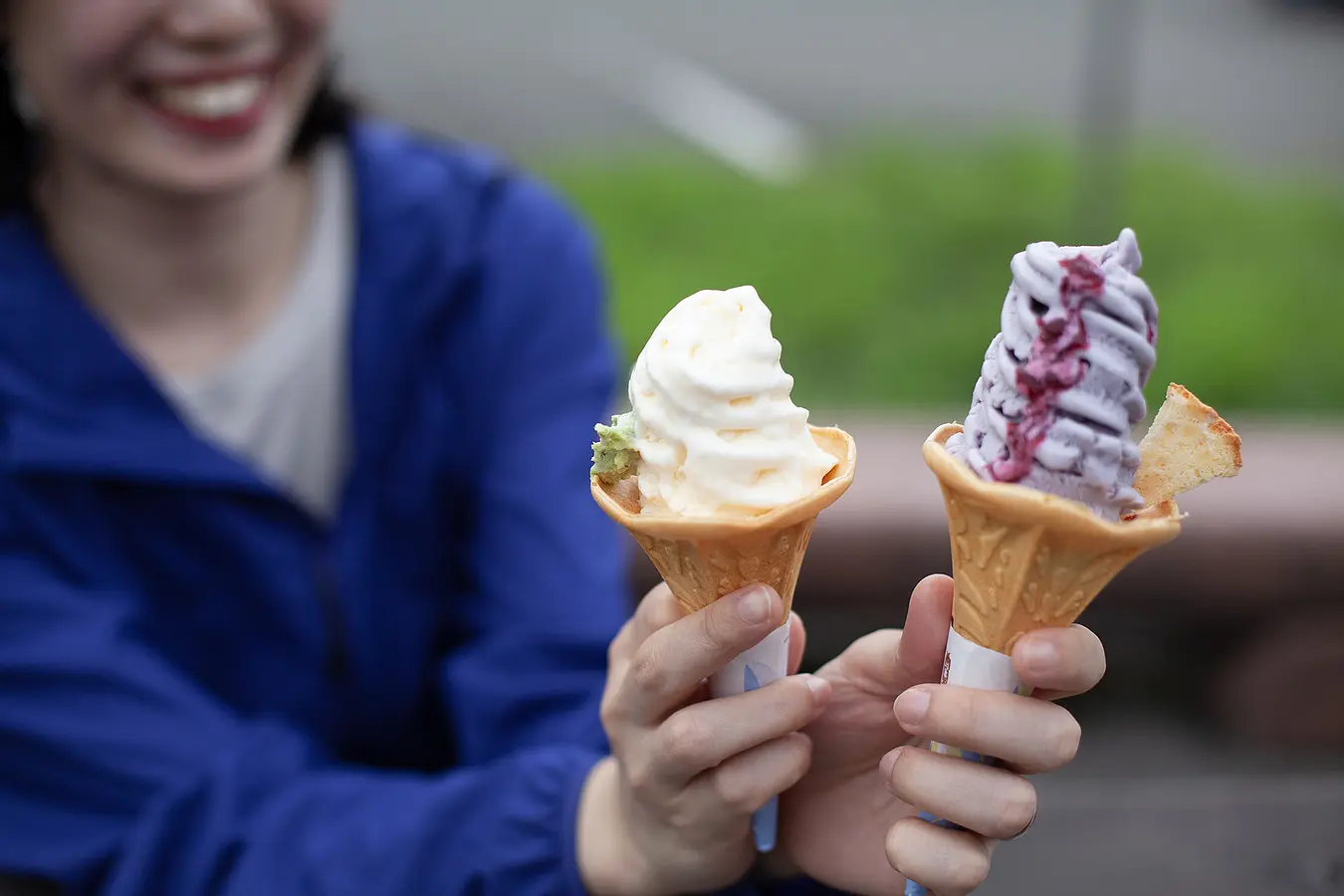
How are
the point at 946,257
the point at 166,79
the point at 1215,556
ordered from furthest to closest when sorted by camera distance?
the point at 946,257 < the point at 1215,556 < the point at 166,79

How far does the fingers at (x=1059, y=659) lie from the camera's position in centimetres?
127

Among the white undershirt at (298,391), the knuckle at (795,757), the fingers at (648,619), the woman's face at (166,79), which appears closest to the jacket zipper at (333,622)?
the white undershirt at (298,391)

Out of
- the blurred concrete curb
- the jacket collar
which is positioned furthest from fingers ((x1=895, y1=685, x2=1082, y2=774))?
the blurred concrete curb

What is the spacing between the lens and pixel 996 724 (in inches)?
50.0

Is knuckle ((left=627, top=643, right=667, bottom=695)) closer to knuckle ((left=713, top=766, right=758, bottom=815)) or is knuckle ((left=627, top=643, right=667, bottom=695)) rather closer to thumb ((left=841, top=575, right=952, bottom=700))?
knuckle ((left=713, top=766, right=758, bottom=815))

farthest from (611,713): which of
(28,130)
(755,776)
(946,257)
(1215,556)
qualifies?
(946,257)

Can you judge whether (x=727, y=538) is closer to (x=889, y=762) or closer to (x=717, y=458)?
(x=717, y=458)

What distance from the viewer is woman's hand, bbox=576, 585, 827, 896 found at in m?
1.34

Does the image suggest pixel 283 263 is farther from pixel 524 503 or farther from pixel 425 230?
pixel 524 503

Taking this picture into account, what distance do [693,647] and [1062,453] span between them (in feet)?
1.39

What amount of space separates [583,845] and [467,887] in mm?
210

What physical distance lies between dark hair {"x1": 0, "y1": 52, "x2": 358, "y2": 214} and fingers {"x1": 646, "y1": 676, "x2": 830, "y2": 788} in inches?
64.0

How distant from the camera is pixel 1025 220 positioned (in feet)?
19.0

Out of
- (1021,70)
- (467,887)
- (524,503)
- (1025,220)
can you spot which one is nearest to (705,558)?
(467,887)
